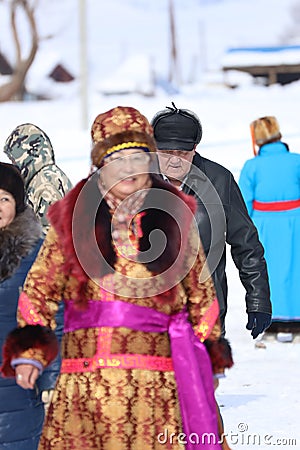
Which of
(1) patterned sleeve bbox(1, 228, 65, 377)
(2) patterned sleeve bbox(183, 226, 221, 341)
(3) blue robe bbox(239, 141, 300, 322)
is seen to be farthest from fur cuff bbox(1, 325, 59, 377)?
(3) blue robe bbox(239, 141, 300, 322)

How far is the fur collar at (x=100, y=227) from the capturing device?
3387 millimetres

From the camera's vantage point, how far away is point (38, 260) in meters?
3.41

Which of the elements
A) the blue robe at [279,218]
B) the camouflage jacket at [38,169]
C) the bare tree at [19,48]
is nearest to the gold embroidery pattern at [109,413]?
the camouflage jacket at [38,169]

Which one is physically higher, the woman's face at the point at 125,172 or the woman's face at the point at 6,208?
the woman's face at the point at 125,172

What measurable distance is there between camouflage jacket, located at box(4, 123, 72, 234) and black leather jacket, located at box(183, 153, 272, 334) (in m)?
0.82

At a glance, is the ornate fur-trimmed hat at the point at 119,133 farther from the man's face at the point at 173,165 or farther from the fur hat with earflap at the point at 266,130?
the fur hat with earflap at the point at 266,130

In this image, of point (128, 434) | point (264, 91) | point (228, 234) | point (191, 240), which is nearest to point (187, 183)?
point (228, 234)

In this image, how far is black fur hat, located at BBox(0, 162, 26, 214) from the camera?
13.6ft

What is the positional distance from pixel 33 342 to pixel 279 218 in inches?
216

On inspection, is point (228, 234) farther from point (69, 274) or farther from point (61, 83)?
point (61, 83)

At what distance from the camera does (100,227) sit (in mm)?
3451

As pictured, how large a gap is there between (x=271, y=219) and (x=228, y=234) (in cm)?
394

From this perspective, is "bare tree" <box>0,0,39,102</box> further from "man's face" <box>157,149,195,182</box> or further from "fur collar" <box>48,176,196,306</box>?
"fur collar" <box>48,176,196,306</box>

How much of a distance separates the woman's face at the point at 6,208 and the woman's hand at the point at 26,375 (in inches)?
33.4
